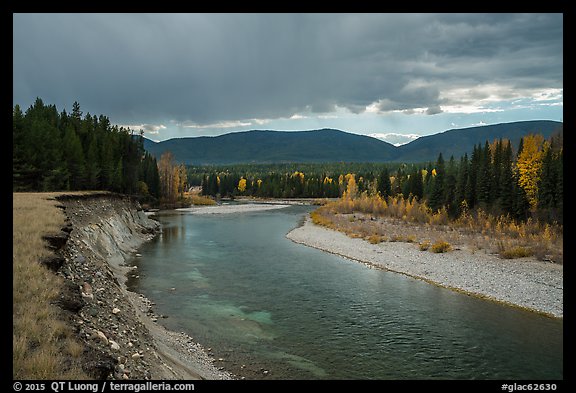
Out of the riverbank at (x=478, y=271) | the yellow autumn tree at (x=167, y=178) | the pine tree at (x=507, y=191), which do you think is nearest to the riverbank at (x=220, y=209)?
the yellow autumn tree at (x=167, y=178)

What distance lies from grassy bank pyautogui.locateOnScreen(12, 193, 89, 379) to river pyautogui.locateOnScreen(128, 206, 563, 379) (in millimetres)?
7740

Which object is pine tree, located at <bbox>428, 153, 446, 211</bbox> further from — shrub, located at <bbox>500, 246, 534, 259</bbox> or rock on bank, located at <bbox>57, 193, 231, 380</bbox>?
rock on bank, located at <bbox>57, 193, 231, 380</bbox>

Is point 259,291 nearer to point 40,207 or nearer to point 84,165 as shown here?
point 40,207

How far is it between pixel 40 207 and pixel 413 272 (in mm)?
29513

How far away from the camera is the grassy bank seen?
708 cm

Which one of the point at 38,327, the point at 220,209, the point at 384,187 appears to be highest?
the point at 384,187

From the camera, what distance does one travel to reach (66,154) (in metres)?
59.9

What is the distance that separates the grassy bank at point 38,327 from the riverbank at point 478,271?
1002 inches

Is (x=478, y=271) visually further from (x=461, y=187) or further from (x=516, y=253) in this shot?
(x=461, y=187)

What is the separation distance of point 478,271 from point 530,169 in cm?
3728

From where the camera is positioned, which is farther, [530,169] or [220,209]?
[220,209]

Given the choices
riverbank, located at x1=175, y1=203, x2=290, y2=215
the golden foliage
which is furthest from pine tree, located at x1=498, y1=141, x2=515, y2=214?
the golden foliage

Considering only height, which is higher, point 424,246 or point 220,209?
point 220,209

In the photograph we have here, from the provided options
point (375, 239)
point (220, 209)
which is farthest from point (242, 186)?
point (375, 239)
